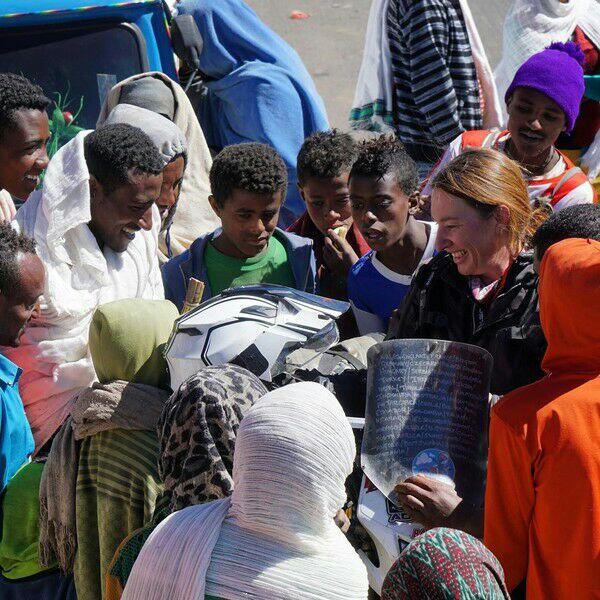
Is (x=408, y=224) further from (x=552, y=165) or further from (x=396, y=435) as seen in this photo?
(x=396, y=435)

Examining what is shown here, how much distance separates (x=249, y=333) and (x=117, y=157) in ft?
3.82

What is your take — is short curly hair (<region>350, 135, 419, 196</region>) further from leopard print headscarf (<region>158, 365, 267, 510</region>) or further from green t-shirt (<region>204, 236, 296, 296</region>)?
leopard print headscarf (<region>158, 365, 267, 510</region>)

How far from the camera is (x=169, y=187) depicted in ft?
14.6

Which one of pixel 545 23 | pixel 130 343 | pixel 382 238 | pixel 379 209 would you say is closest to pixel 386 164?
pixel 379 209

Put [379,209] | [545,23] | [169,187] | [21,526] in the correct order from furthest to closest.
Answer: [545,23] < [169,187] < [379,209] < [21,526]

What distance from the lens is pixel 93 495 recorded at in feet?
9.67

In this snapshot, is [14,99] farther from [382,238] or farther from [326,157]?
[382,238]

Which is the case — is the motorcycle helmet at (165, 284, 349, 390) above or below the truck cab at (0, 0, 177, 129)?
below

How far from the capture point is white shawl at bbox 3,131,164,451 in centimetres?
350

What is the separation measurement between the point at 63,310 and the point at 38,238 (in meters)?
0.28

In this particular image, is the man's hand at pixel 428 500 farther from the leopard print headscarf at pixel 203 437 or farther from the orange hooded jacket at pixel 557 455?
the leopard print headscarf at pixel 203 437

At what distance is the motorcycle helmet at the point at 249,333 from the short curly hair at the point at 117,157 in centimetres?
87

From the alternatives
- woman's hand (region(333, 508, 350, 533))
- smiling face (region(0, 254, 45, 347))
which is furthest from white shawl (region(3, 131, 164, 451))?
woman's hand (region(333, 508, 350, 533))

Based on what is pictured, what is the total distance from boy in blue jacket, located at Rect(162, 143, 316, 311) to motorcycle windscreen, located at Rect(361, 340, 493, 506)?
4.17ft
